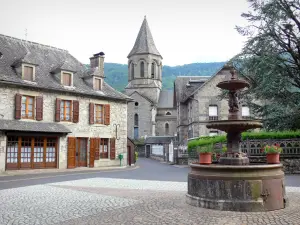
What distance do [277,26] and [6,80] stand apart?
56.7ft

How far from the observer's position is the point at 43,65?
25.7m

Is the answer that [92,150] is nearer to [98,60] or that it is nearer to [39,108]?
[39,108]

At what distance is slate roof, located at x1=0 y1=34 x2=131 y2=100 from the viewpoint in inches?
893

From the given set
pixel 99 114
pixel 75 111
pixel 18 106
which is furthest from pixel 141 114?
pixel 18 106

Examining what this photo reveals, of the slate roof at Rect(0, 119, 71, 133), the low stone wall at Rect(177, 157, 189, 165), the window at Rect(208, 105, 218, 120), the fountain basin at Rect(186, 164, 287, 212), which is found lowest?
the low stone wall at Rect(177, 157, 189, 165)

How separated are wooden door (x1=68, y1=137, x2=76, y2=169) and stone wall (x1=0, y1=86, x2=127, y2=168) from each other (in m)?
0.29

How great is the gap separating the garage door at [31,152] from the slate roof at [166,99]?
4247 centimetres

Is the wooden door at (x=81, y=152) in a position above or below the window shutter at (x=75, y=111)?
below

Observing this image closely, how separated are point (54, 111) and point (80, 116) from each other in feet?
7.04

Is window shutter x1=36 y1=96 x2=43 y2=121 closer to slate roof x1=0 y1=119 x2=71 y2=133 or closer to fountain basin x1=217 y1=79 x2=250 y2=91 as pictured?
slate roof x1=0 y1=119 x2=71 y2=133

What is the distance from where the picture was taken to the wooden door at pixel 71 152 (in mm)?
24141

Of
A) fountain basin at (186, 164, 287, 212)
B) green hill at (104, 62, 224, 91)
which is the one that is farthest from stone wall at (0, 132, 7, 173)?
green hill at (104, 62, 224, 91)

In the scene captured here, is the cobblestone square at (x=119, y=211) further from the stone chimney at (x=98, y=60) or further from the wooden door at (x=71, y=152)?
the stone chimney at (x=98, y=60)

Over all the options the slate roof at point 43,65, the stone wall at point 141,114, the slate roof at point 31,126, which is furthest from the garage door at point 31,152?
the stone wall at point 141,114
